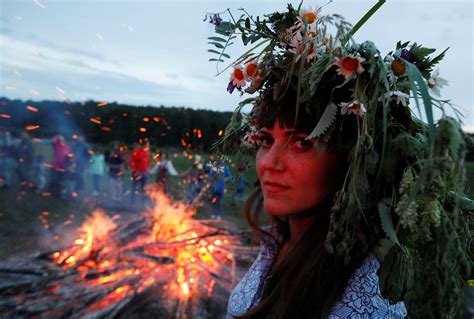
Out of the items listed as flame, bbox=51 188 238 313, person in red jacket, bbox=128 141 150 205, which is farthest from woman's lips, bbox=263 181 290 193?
person in red jacket, bbox=128 141 150 205

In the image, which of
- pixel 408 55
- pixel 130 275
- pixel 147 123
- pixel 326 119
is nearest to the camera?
pixel 326 119

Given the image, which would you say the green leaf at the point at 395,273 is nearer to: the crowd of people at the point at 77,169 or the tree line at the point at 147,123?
the crowd of people at the point at 77,169

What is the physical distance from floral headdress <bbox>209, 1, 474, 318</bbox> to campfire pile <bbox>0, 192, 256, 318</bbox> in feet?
11.8

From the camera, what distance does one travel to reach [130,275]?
5.30 metres

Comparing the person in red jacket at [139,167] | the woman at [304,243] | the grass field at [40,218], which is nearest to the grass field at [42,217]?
the grass field at [40,218]

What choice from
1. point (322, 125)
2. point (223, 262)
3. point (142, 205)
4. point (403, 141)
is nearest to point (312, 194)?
point (322, 125)

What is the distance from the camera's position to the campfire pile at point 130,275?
186 inches

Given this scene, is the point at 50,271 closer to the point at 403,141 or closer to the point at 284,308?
the point at 284,308

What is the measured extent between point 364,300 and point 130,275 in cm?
439

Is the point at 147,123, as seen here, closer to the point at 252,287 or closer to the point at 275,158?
the point at 252,287

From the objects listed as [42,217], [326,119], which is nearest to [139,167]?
[42,217]

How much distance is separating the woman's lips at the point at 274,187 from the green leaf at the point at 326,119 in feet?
0.99

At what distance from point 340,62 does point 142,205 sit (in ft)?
38.6

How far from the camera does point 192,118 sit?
101ft
